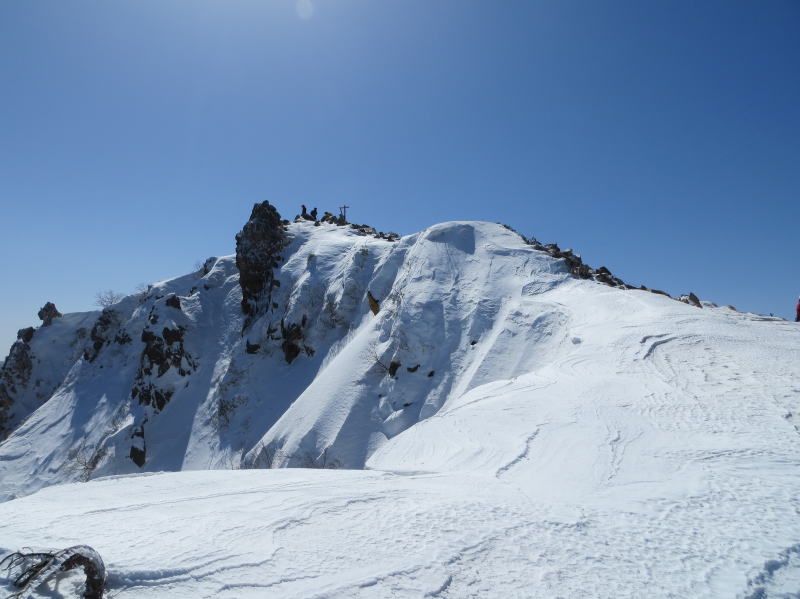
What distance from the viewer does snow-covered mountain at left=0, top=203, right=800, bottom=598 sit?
2797 millimetres

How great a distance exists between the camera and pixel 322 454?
12.8 m

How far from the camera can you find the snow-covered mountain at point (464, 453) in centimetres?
280

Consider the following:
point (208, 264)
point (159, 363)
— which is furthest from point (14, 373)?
point (159, 363)

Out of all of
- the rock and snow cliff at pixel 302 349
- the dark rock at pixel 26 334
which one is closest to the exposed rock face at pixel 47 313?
the dark rock at pixel 26 334

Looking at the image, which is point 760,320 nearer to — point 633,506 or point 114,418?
point 633,506

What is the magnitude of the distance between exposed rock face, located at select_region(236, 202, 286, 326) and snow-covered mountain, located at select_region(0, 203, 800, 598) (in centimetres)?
444

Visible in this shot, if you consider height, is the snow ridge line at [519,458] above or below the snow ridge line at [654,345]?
below

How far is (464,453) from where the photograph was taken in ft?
21.0

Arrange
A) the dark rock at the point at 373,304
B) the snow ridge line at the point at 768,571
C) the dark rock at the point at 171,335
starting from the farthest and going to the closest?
the dark rock at the point at 171,335 < the dark rock at the point at 373,304 < the snow ridge line at the point at 768,571

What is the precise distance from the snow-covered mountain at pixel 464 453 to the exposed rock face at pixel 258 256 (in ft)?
14.6

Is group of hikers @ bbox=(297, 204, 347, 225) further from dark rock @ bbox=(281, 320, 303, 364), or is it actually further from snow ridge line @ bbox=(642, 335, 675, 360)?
snow ridge line @ bbox=(642, 335, 675, 360)

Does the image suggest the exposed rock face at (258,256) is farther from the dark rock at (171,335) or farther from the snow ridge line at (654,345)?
the snow ridge line at (654,345)

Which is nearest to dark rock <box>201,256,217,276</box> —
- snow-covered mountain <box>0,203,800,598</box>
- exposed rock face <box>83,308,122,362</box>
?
exposed rock face <box>83,308,122,362</box>

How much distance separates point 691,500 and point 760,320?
841 centimetres
